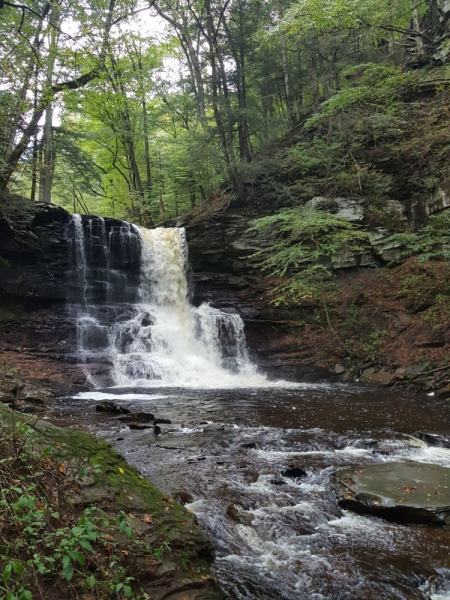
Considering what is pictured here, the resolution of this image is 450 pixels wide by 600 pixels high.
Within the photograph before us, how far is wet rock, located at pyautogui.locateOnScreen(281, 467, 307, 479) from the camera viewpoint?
5.11 meters

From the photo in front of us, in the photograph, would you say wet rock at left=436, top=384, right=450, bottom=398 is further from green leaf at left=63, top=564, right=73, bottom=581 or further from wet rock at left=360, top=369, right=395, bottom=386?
green leaf at left=63, top=564, right=73, bottom=581

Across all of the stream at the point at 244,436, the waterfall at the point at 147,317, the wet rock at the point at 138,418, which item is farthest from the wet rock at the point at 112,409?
the waterfall at the point at 147,317

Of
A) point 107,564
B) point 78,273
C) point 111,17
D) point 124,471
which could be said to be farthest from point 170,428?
point 111,17

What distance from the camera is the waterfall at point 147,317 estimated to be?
1441 cm

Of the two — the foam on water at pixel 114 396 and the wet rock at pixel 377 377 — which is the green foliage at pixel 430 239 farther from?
the foam on water at pixel 114 396

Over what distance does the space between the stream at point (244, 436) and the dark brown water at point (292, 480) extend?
2 centimetres

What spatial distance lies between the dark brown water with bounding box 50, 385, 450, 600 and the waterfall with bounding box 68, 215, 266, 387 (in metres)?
3.91

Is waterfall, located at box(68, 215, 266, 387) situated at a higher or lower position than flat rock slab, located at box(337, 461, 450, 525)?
higher

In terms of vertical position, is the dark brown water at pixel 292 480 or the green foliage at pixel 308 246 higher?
the green foliage at pixel 308 246

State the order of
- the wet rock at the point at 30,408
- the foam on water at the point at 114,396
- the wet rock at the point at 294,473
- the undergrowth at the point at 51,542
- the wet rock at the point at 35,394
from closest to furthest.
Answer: the undergrowth at the point at 51,542 → the wet rock at the point at 294,473 → the wet rock at the point at 30,408 → the wet rock at the point at 35,394 → the foam on water at the point at 114,396

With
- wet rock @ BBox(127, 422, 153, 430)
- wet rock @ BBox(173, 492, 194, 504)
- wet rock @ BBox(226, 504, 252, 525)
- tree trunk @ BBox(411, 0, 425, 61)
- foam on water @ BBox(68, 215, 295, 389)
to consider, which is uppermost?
tree trunk @ BBox(411, 0, 425, 61)

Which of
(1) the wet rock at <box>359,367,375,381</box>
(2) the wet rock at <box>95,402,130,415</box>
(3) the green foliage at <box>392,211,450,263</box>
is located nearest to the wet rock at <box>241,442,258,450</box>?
(2) the wet rock at <box>95,402,130,415</box>

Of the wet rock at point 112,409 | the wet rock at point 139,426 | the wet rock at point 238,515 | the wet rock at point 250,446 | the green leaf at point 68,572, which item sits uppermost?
the green leaf at point 68,572

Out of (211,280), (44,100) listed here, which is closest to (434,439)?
(44,100)
